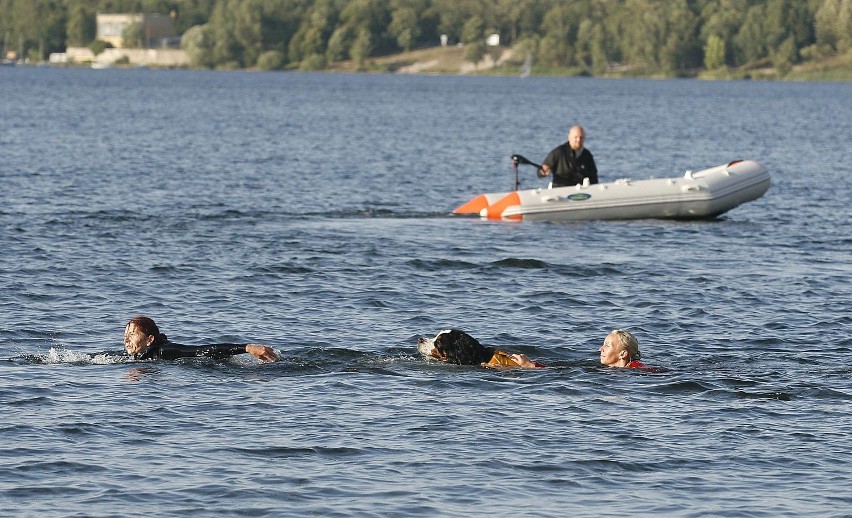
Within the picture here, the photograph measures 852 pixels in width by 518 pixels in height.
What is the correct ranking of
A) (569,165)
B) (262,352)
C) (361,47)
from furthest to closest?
(361,47)
(569,165)
(262,352)

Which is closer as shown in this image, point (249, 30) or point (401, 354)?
point (401, 354)

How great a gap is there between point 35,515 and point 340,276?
9.92 m

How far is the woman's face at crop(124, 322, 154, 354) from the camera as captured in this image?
12820 mm

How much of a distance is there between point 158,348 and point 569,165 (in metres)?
12.1

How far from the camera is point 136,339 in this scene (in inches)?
505

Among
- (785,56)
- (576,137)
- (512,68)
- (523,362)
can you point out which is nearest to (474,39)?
(512,68)

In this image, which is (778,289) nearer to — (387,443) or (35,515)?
(387,443)

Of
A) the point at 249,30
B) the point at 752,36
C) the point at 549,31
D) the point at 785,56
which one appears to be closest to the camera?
the point at 752,36

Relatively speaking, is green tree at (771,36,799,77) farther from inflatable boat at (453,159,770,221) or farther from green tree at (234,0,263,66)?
inflatable boat at (453,159,770,221)

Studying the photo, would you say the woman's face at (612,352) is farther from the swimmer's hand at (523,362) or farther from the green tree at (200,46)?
→ the green tree at (200,46)

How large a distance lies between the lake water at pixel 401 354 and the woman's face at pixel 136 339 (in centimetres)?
23

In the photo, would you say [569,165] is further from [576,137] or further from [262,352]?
[262,352]

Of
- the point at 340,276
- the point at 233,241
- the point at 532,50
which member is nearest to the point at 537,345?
the point at 340,276

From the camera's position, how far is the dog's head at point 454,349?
12930 millimetres
